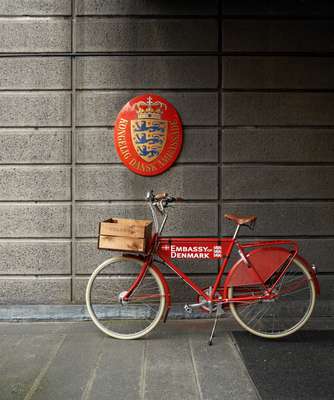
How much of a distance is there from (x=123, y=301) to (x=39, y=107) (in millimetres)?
2332

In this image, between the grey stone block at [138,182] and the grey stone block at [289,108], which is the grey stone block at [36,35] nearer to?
the grey stone block at [138,182]

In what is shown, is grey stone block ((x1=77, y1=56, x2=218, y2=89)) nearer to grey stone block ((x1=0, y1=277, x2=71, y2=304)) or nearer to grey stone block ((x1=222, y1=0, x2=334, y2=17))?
grey stone block ((x1=222, y1=0, x2=334, y2=17))

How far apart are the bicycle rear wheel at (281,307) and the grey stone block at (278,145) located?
1.27 m

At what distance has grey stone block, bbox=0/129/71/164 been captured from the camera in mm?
5484

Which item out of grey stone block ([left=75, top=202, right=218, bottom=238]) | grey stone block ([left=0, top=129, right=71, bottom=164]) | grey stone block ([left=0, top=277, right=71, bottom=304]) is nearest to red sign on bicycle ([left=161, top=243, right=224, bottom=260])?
grey stone block ([left=75, top=202, right=218, bottom=238])

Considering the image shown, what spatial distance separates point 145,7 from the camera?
543 cm

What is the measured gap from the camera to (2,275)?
A: 5.54 m

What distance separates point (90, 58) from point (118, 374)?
333 cm

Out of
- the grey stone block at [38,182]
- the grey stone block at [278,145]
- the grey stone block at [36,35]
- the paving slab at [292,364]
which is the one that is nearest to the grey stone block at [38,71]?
the grey stone block at [36,35]

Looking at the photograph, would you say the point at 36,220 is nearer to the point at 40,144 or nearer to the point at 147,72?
the point at 40,144

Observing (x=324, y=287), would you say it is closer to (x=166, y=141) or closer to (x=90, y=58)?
(x=166, y=141)

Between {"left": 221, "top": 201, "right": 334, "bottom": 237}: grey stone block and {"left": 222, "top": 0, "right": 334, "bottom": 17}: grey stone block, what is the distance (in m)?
2.08

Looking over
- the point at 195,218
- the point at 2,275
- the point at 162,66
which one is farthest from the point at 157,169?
the point at 2,275

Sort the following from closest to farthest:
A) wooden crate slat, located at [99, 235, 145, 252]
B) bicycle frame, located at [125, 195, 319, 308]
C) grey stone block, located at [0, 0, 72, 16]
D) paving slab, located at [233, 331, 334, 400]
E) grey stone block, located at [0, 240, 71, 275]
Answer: paving slab, located at [233, 331, 334, 400], wooden crate slat, located at [99, 235, 145, 252], bicycle frame, located at [125, 195, 319, 308], grey stone block, located at [0, 0, 72, 16], grey stone block, located at [0, 240, 71, 275]
